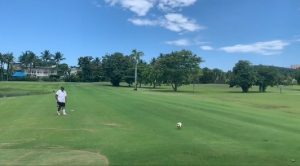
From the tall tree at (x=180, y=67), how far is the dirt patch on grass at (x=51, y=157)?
90.3 metres

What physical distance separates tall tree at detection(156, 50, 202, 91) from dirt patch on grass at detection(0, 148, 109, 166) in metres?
90.3

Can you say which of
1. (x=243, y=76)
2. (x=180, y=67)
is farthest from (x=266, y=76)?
(x=180, y=67)

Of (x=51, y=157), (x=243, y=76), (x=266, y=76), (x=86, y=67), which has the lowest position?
(x=51, y=157)

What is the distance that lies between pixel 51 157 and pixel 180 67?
92.8m

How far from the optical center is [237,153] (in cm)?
1485

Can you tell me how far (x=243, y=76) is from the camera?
12006cm

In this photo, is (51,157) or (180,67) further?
(180,67)

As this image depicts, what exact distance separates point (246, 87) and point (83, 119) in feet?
313

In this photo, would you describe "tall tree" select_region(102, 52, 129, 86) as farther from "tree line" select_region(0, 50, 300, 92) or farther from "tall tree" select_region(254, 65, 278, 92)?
"tall tree" select_region(254, 65, 278, 92)

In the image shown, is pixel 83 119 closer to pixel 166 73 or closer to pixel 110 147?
pixel 110 147

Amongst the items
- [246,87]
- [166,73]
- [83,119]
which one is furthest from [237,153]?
[246,87]

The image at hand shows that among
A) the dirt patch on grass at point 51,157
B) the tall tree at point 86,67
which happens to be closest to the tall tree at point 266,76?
the tall tree at point 86,67

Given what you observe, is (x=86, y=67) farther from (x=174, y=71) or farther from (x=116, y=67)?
(x=174, y=71)

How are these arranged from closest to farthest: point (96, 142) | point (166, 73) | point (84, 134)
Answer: point (96, 142) < point (84, 134) < point (166, 73)
